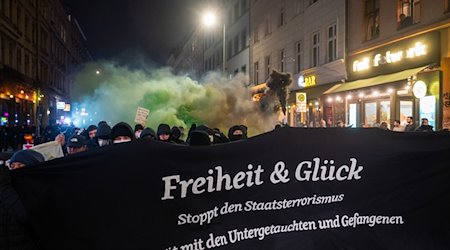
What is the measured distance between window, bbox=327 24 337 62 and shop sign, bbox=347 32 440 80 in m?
1.72

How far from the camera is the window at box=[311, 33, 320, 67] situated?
24930 millimetres

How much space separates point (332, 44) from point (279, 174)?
20.7 meters

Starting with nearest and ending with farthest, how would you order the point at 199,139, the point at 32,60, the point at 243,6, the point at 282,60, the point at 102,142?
the point at 199,139
the point at 102,142
the point at 282,60
the point at 32,60
the point at 243,6

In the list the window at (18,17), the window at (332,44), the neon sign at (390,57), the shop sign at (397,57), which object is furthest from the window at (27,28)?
the neon sign at (390,57)

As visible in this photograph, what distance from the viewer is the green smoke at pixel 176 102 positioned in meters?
19.9

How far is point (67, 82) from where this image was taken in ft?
218

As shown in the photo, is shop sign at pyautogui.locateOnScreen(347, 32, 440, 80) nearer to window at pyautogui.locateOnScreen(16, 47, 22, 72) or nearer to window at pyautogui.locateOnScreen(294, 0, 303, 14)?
window at pyautogui.locateOnScreen(294, 0, 303, 14)

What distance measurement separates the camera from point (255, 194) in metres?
3.86

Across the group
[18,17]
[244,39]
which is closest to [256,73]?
[244,39]

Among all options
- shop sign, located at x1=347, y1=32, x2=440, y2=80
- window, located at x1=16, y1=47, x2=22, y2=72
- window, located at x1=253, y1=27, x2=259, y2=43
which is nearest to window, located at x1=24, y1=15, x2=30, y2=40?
window, located at x1=16, y1=47, x2=22, y2=72

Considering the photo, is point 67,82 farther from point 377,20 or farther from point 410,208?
point 410,208

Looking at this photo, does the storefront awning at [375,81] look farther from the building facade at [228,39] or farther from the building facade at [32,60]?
the building facade at [32,60]

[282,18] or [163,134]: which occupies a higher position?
[282,18]

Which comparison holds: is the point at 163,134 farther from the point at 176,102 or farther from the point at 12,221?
the point at 176,102
